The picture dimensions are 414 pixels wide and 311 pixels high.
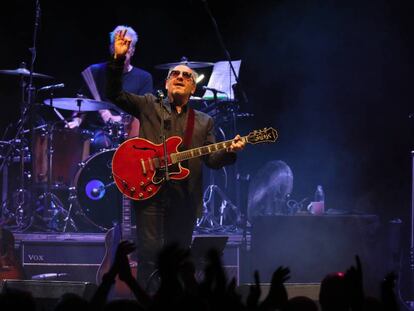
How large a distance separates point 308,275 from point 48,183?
4.12m

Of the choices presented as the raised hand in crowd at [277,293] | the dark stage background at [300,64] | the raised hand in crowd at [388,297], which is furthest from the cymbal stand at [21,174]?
the raised hand in crowd at [388,297]

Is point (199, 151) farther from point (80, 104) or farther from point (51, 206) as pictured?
point (51, 206)

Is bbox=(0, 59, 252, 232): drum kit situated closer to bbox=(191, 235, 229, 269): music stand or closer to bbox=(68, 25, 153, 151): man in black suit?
bbox=(68, 25, 153, 151): man in black suit

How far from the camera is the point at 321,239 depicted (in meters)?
7.98

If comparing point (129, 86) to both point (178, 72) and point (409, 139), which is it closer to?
point (178, 72)

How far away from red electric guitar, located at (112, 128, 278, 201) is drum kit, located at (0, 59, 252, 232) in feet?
11.1

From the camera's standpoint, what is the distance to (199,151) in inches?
240

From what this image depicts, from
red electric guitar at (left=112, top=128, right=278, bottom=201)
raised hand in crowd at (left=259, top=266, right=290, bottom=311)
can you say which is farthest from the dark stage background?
raised hand in crowd at (left=259, top=266, right=290, bottom=311)

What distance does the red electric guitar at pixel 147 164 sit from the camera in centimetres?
604

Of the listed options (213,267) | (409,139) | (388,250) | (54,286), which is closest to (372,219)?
(388,250)

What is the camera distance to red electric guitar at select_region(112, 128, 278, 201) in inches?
238

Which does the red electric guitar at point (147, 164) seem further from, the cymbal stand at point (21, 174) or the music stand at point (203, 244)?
the cymbal stand at point (21, 174)

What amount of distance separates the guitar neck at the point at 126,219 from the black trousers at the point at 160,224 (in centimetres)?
249

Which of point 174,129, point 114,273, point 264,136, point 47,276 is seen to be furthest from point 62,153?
point 114,273
